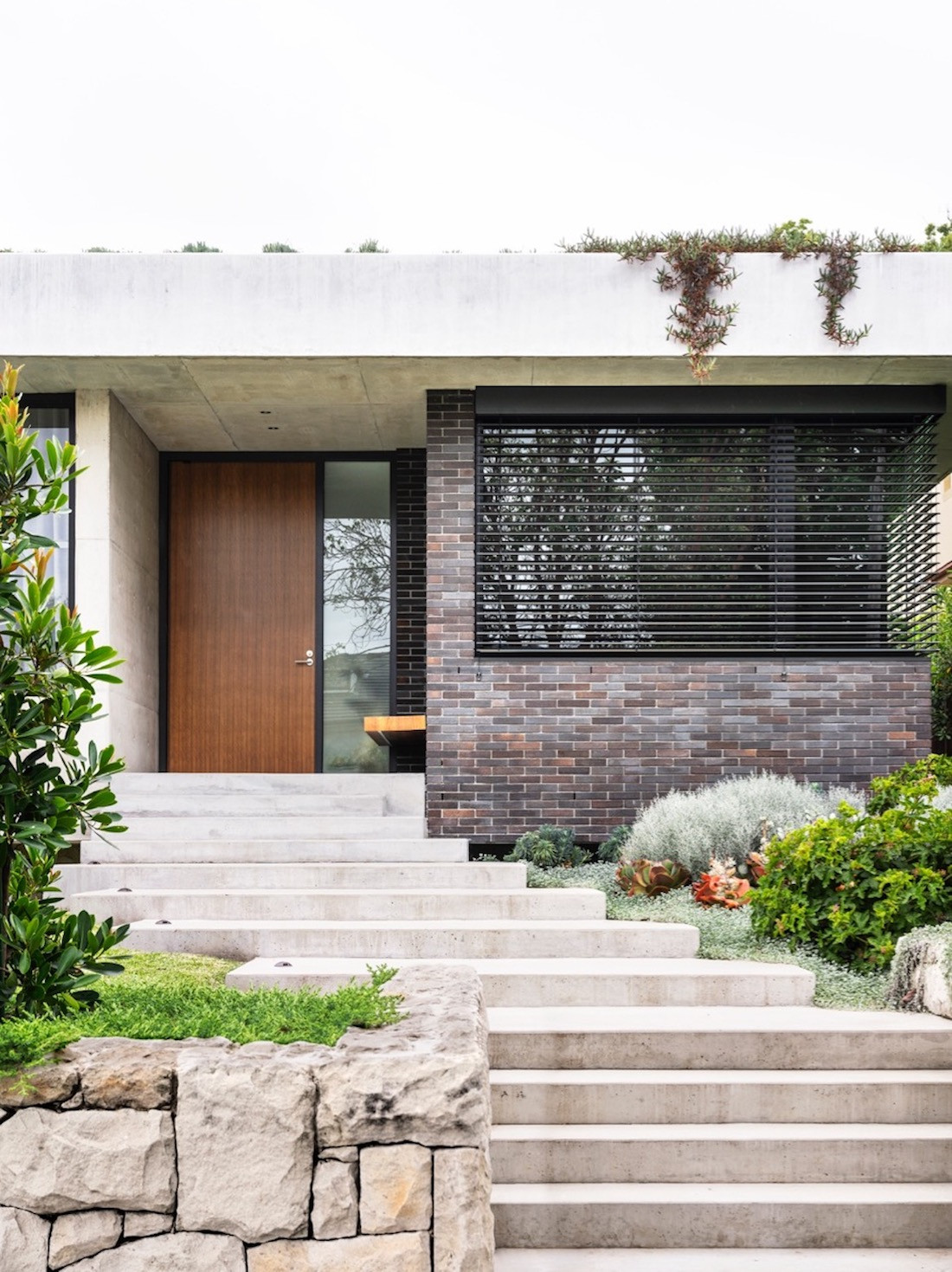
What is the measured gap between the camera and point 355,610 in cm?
994

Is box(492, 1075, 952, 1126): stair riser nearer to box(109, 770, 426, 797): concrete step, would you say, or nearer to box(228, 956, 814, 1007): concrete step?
A: box(228, 956, 814, 1007): concrete step

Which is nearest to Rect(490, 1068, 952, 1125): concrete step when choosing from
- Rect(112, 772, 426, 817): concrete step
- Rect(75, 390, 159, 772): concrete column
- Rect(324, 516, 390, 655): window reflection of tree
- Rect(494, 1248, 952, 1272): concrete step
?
Rect(494, 1248, 952, 1272): concrete step

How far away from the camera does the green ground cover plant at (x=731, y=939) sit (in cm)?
500

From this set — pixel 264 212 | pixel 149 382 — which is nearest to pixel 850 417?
pixel 149 382

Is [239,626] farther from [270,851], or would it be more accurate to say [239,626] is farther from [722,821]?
[722,821]

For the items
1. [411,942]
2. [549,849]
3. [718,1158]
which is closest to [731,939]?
[411,942]

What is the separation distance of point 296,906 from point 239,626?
163 inches

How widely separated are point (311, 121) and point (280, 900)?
13462 millimetres

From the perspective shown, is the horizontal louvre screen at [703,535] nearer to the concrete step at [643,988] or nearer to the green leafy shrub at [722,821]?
the green leafy shrub at [722,821]

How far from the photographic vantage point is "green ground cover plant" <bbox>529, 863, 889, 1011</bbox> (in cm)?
500

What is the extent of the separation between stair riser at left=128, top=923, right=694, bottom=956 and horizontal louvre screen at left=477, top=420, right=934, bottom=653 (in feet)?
10.3

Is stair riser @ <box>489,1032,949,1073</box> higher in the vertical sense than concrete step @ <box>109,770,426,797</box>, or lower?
lower

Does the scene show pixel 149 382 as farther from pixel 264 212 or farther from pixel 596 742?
pixel 264 212

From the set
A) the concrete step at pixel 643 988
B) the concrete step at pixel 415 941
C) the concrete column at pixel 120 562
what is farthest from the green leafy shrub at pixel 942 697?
the concrete column at pixel 120 562
